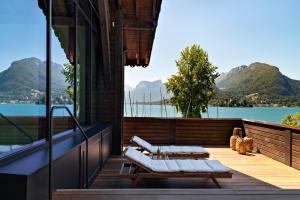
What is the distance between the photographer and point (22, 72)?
Answer: 2715mm

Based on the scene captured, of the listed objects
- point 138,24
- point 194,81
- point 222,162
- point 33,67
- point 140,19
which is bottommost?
point 222,162

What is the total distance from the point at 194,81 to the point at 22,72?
1525 centimetres

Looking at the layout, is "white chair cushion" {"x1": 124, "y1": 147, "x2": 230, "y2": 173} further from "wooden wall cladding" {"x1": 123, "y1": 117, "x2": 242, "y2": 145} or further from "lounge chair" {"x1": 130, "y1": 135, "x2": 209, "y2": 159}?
"wooden wall cladding" {"x1": 123, "y1": 117, "x2": 242, "y2": 145}

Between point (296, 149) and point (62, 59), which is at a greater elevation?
point (62, 59)

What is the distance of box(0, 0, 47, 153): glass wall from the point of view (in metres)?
2.30

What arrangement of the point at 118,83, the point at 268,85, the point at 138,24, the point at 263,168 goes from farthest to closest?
the point at 268,85
the point at 138,24
the point at 118,83
the point at 263,168

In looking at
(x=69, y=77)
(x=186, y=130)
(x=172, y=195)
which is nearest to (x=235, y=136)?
(x=186, y=130)

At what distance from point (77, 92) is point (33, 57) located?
6.00 feet

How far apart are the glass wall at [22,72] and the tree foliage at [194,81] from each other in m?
14.6

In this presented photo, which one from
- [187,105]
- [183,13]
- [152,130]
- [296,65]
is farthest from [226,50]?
[152,130]

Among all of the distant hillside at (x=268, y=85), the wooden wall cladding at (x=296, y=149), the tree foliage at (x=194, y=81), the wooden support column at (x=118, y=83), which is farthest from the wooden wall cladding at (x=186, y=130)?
the distant hillside at (x=268, y=85)

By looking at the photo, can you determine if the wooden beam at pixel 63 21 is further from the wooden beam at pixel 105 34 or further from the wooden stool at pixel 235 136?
the wooden stool at pixel 235 136

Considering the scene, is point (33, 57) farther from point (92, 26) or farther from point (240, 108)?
point (240, 108)

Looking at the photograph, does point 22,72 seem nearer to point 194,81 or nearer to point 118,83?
point 118,83
